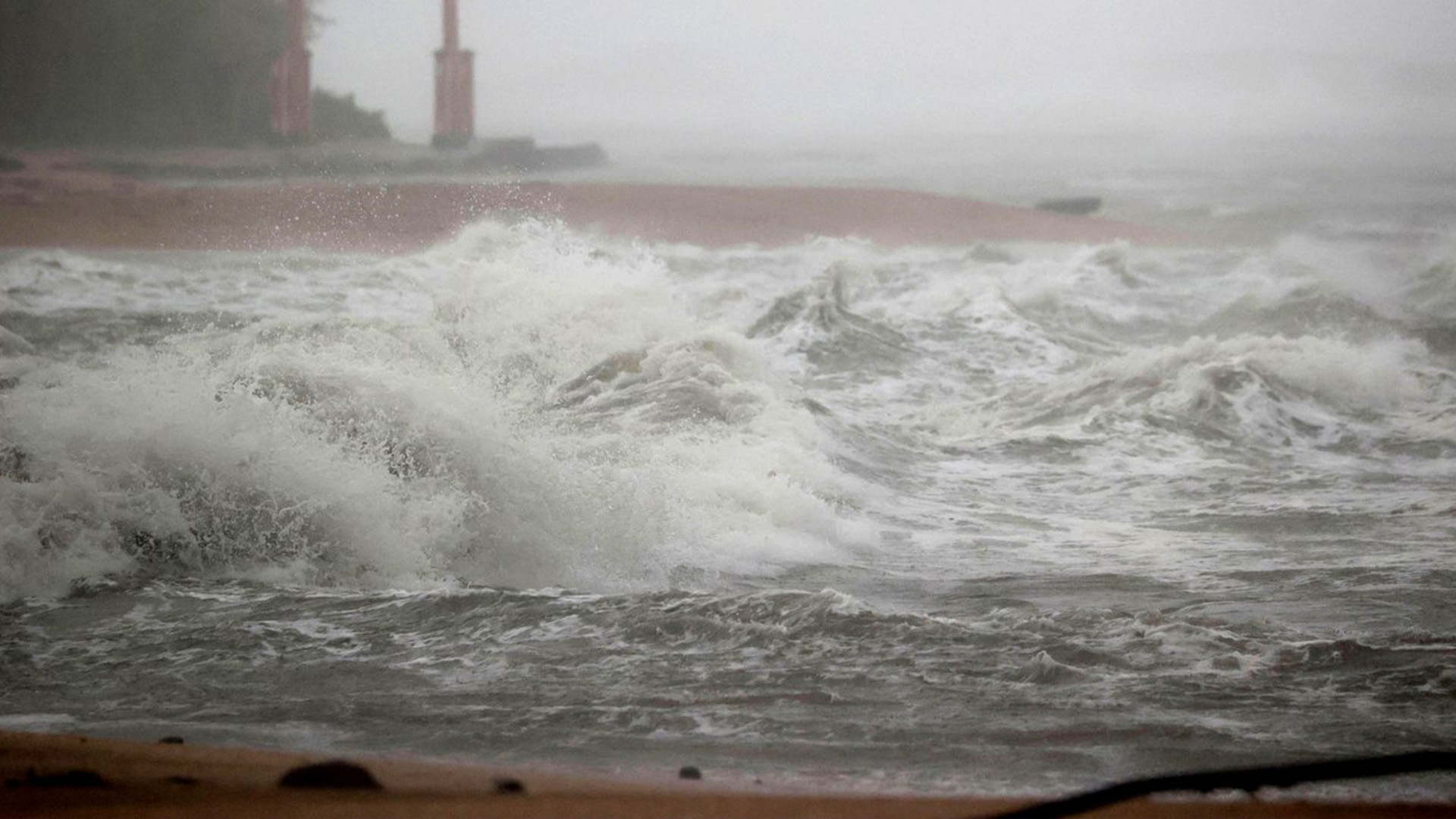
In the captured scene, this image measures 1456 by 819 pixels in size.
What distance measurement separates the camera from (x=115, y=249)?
7035 mm

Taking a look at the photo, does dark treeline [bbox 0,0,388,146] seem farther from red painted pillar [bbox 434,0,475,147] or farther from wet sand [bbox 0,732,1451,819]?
wet sand [bbox 0,732,1451,819]

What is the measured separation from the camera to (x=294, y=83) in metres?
6.06

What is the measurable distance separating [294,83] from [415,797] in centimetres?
554

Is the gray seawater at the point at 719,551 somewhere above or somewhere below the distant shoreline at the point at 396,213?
below

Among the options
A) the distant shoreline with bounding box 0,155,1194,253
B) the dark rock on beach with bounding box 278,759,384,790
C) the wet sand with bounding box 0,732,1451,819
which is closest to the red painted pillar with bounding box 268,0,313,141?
the distant shoreline with bounding box 0,155,1194,253

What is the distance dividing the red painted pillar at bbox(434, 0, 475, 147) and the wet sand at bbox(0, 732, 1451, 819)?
5449 millimetres

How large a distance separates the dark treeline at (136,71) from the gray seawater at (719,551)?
3.07ft

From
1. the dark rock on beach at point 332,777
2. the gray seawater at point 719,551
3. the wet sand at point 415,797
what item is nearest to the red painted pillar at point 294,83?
the gray seawater at point 719,551

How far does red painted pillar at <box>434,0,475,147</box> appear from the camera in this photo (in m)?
6.34

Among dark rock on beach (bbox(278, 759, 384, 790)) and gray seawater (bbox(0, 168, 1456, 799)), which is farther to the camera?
gray seawater (bbox(0, 168, 1456, 799))

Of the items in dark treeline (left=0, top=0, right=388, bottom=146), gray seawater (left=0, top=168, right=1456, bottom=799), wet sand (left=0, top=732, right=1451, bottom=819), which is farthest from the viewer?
dark treeline (left=0, top=0, right=388, bottom=146)

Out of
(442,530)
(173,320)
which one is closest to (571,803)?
(442,530)

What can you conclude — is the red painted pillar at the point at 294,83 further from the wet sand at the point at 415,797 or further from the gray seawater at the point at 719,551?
the wet sand at the point at 415,797

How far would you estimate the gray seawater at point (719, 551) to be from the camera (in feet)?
5.55
